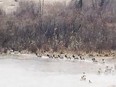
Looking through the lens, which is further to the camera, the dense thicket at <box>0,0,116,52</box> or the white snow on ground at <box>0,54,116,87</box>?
the dense thicket at <box>0,0,116,52</box>

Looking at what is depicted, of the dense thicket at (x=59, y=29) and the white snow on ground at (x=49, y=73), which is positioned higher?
the dense thicket at (x=59, y=29)

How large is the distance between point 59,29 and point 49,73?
16.3ft

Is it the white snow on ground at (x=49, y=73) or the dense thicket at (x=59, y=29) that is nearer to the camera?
the white snow on ground at (x=49, y=73)

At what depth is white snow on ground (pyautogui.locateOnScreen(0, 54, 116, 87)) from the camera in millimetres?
12758

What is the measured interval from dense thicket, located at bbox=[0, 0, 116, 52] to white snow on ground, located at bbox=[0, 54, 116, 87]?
152 centimetres

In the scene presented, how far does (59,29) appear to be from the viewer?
62.3 feet

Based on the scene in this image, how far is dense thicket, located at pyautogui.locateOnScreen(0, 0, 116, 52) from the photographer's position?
18016 mm

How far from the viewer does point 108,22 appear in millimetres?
19766

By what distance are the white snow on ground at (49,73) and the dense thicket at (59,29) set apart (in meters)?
1.52

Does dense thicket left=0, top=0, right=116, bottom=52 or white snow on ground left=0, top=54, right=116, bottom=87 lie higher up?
dense thicket left=0, top=0, right=116, bottom=52

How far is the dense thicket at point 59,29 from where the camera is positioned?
59.1ft

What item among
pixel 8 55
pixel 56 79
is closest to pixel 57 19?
pixel 8 55

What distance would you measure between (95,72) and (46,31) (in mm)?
5032

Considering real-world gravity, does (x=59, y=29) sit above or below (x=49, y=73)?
above
